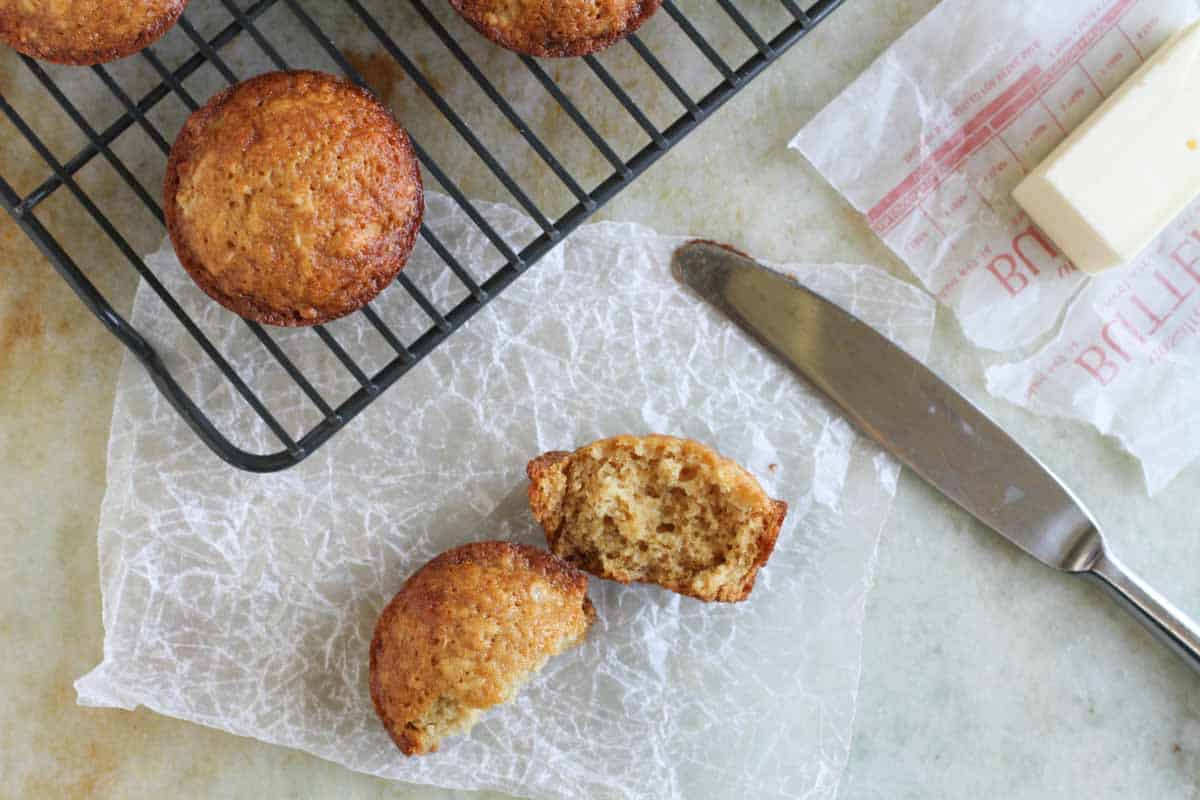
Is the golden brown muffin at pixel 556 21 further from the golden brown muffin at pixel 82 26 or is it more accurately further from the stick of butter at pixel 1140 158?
the stick of butter at pixel 1140 158

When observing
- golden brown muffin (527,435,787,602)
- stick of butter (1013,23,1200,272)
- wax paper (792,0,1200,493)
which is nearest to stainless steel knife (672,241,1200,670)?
wax paper (792,0,1200,493)

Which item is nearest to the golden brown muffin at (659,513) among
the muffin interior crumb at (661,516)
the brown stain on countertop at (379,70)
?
the muffin interior crumb at (661,516)

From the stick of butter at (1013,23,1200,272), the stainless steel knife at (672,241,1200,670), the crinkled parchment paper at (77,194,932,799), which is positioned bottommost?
the crinkled parchment paper at (77,194,932,799)

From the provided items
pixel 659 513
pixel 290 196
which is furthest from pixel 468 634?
pixel 290 196

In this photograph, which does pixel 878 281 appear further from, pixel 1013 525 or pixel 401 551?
pixel 401 551

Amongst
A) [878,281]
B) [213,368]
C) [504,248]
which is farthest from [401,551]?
[878,281]

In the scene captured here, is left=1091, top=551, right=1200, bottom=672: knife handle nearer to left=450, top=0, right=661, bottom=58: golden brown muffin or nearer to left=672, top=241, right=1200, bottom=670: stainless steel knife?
left=672, top=241, right=1200, bottom=670: stainless steel knife
